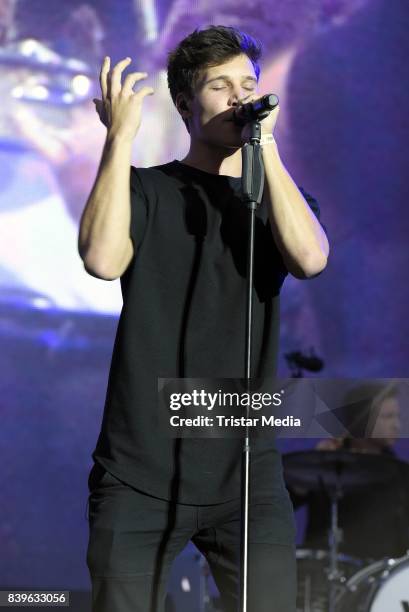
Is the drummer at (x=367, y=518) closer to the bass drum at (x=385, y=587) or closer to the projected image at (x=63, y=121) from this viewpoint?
the bass drum at (x=385, y=587)

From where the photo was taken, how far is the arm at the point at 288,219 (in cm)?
177

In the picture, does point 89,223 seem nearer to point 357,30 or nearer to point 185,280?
point 185,280

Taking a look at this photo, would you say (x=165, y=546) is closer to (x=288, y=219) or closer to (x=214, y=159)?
(x=288, y=219)

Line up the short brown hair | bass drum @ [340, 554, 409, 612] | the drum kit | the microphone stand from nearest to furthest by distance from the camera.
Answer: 1. the microphone stand
2. the short brown hair
3. bass drum @ [340, 554, 409, 612]
4. the drum kit

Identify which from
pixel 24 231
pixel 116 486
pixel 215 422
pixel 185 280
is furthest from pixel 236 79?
pixel 24 231

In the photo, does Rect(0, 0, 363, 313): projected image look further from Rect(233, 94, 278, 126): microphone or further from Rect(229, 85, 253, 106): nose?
Rect(233, 94, 278, 126): microphone

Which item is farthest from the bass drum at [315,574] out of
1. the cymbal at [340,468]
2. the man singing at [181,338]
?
the man singing at [181,338]

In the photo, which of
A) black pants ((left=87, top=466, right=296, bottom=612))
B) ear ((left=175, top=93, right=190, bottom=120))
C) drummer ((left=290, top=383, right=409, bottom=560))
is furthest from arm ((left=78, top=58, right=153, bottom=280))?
drummer ((left=290, top=383, right=409, bottom=560))

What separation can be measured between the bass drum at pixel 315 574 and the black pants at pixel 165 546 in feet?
7.05

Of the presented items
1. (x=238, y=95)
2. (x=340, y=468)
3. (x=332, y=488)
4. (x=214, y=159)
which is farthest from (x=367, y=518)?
(x=238, y=95)

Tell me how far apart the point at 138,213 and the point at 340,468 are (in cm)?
231

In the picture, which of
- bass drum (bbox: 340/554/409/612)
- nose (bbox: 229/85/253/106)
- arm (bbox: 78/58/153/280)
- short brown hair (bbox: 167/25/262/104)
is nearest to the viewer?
arm (bbox: 78/58/153/280)

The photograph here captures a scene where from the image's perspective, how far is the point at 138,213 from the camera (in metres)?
1.78

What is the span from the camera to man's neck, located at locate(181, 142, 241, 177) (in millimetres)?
1932
